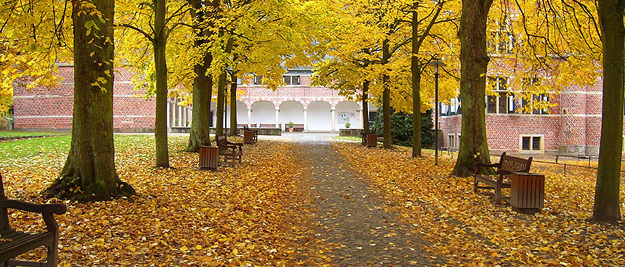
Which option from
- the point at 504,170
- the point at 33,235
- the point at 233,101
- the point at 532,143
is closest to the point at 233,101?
the point at 233,101

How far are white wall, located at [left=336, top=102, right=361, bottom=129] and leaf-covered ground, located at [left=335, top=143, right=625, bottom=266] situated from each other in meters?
37.2

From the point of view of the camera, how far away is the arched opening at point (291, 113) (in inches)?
1892

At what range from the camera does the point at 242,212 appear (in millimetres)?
7156

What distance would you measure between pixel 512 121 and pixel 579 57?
1617 centimetres

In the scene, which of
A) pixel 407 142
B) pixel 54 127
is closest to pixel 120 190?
pixel 407 142

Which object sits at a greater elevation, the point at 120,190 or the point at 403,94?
the point at 403,94

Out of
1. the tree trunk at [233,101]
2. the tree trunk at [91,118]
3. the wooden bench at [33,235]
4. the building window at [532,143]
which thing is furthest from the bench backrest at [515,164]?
the building window at [532,143]

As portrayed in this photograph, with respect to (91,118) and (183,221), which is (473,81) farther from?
(91,118)

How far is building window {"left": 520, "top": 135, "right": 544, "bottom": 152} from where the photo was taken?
2817 cm

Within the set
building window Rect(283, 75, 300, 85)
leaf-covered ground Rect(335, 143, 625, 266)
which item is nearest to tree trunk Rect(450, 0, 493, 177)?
leaf-covered ground Rect(335, 143, 625, 266)

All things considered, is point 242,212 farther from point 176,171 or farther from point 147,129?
point 147,129

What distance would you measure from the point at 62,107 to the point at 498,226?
39.9 metres

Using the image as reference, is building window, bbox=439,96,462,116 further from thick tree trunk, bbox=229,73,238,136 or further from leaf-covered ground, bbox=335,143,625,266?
leaf-covered ground, bbox=335,143,625,266

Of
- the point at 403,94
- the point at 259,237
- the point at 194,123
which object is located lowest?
the point at 259,237
